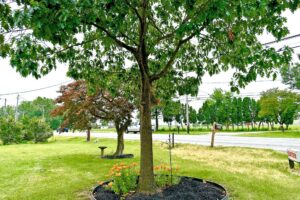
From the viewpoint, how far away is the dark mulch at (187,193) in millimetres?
5465

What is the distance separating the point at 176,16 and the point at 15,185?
615cm

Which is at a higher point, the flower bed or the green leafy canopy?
the green leafy canopy

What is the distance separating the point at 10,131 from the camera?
25.8 meters

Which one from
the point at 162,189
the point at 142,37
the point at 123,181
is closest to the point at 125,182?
the point at 123,181

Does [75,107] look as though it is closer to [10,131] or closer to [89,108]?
[89,108]

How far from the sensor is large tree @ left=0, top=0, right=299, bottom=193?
10.9 ft

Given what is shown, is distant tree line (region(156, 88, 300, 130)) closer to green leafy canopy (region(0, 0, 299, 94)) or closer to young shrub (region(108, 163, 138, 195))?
green leafy canopy (region(0, 0, 299, 94))

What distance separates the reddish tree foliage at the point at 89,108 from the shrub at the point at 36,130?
15297mm

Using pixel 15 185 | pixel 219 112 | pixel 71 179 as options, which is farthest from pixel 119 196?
pixel 219 112

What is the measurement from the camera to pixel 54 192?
6.68 m

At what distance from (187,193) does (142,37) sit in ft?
10.7

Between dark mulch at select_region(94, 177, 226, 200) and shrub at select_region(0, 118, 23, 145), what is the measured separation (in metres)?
22.8

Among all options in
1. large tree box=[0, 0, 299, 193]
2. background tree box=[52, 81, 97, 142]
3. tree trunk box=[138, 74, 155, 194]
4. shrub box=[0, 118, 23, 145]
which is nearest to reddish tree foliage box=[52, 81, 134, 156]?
background tree box=[52, 81, 97, 142]

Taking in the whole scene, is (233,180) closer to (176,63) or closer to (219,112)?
(176,63)
